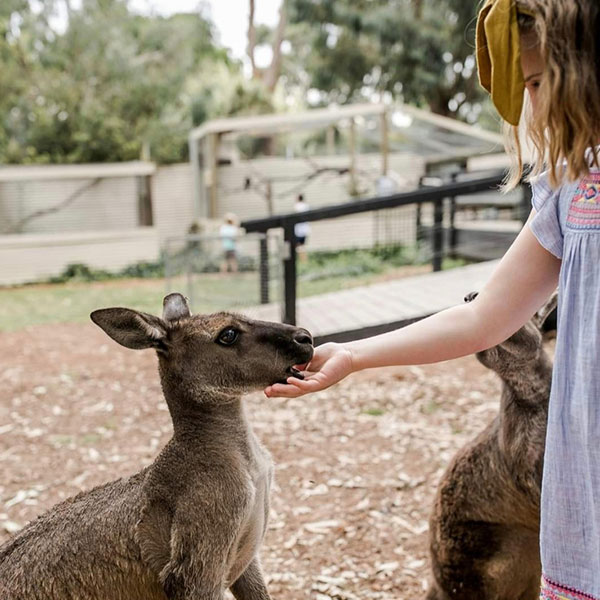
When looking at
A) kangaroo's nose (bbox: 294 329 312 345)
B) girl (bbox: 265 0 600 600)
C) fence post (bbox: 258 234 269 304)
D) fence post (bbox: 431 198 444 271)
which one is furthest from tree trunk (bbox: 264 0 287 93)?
girl (bbox: 265 0 600 600)

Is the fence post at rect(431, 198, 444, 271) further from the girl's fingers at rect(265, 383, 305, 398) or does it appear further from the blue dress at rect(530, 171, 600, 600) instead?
the blue dress at rect(530, 171, 600, 600)

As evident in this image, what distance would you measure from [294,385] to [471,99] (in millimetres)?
20302

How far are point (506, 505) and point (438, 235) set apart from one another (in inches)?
317

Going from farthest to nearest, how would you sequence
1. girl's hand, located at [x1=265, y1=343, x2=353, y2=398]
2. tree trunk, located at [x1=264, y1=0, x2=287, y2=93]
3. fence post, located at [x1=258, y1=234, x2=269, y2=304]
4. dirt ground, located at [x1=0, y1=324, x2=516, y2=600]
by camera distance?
tree trunk, located at [x1=264, y1=0, x2=287, y2=93], fence post, located at [x1=258, y1=234, x2=269, y2=304], dirt ground, located at [x1=0, y1=324, x2=516, y2=600], girl's hand, located at [x1=265, y1=343, x2=353, y2=398]

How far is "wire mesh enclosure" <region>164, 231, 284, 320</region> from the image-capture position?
25.5 ft

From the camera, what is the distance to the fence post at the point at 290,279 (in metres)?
6.70

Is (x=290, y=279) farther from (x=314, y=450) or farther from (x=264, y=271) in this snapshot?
(x=314, y=450)

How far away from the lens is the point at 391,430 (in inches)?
205

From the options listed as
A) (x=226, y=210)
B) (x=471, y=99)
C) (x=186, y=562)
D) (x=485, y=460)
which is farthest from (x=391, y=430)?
(x=471, y=99)

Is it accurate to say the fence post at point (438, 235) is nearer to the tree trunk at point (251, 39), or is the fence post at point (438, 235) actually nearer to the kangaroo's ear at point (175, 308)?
the kangaroo's ear at point (175, 308)

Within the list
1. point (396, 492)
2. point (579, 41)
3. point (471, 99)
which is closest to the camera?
point (579, 41)

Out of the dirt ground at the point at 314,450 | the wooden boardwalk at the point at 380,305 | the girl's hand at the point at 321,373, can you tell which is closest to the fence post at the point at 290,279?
the wooden boardwalk at the point at 380,305

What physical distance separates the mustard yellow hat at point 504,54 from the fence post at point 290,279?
5162 millimetres

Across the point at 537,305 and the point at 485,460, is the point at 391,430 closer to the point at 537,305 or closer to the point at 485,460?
the point at 485,460
